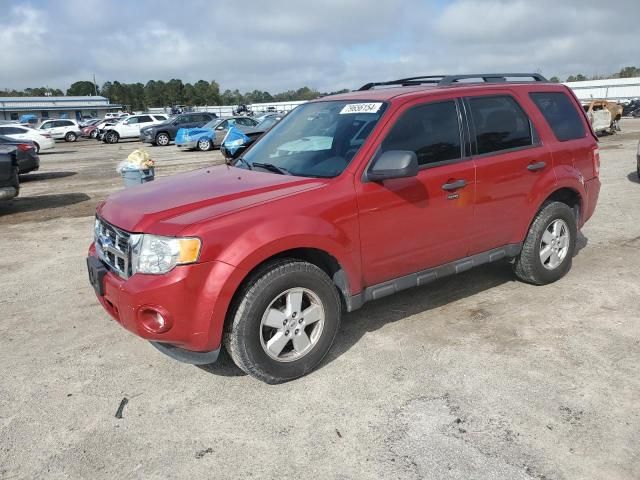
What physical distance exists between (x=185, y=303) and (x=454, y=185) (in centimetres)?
221

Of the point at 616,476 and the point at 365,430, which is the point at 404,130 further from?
the point at 616,476

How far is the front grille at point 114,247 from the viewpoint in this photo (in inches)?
129

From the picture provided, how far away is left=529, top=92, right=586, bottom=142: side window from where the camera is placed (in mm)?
4895

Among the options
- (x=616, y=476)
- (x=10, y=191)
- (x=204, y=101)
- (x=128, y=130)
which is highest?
(x=204, y=101)

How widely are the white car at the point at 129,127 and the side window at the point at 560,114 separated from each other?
31061 mm

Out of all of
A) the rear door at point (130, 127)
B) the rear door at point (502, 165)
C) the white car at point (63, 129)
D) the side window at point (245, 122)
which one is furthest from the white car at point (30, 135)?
the rear door at point (502, 165)

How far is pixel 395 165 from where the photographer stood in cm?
348

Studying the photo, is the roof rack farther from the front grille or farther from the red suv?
the front grille

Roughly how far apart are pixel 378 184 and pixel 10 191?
827 cm

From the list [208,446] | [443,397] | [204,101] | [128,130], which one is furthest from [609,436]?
[204,101]

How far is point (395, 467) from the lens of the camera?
106 inches

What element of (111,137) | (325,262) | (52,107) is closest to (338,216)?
(325,262)

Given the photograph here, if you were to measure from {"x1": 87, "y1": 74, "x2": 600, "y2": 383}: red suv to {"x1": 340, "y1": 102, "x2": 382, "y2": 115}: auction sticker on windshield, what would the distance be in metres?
0.02

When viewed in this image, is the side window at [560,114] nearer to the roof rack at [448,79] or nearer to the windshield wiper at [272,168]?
the roof rack at [448,79]
